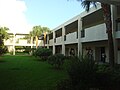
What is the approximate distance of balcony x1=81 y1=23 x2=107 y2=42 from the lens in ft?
67.6

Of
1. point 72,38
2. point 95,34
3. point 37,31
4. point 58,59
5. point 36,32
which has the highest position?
point 37,31

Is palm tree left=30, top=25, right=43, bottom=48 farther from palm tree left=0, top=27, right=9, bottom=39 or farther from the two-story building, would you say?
the two-story building

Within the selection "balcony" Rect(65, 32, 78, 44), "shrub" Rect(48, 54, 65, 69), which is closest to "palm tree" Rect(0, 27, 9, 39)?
"balcony" Rect(65, 32, 78, 44)

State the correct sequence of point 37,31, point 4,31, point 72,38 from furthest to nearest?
point 37,31 → point 4,31 → point 72,38

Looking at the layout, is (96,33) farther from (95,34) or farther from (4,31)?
(4,31)

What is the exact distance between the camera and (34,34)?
6372 cm

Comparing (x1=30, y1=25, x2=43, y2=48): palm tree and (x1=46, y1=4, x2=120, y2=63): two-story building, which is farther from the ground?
(x1=30, y1=25, x2=43, y2=48): palm tree

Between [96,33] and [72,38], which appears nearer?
[96,33]

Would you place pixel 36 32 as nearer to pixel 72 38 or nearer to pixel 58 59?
pixel 72 38

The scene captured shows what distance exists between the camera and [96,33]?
22141 mm

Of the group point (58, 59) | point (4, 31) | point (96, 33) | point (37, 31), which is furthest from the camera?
point (37, 31)

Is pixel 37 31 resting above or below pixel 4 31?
above

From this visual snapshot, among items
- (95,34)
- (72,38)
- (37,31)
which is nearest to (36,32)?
(37,31)

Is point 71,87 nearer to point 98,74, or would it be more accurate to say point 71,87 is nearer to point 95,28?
point 98,74
